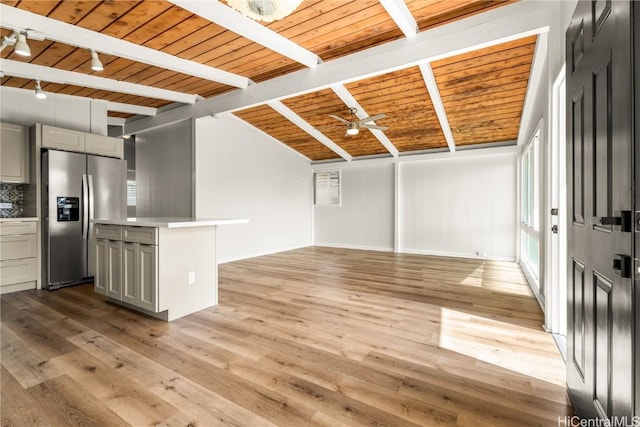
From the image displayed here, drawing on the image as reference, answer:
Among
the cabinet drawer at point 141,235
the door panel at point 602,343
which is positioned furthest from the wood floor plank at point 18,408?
the door panel at point 602,343

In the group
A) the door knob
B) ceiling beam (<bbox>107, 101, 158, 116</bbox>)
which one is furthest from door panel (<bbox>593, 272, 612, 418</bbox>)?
ceiling beam (<bbox>107, 101, 158, 116</bbox>)

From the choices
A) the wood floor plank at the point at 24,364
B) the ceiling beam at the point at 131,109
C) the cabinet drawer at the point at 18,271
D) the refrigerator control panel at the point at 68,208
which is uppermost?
the ceiling beam at the point at 131,109

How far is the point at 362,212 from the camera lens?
8195 mm

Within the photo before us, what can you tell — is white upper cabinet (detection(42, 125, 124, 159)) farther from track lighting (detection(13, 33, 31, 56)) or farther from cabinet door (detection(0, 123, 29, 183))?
track lighting (detection(13, 33, 31, 56))

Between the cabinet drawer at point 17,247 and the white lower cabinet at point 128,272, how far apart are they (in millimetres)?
1375

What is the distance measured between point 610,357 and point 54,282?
18.5ft

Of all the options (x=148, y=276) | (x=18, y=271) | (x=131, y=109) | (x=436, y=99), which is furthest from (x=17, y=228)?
(x=436, y=99)

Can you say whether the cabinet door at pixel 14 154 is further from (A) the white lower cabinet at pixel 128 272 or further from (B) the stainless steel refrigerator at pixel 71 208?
(A) the white lower cabinet at pixel 128 272

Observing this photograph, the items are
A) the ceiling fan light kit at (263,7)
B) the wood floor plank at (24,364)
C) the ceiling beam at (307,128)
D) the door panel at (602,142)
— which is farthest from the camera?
the ceiling beam at (307,128)

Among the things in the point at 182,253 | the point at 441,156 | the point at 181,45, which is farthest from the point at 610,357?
the point at 441,156

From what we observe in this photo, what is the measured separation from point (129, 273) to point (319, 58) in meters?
3.49

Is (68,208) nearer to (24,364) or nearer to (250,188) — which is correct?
(24,364)

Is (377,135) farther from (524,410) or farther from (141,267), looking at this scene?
(524,410)

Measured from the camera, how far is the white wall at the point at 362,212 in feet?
25.6
